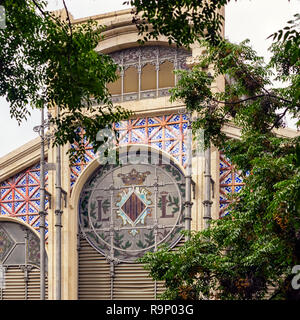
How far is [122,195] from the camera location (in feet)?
83.5

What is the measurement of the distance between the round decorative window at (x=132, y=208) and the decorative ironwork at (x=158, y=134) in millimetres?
473

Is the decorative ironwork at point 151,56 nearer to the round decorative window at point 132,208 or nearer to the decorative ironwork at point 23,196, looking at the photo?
the round decorative window at point 132,208

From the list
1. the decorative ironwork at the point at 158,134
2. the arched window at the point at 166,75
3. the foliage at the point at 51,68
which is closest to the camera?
the foliage at the point at 51,68

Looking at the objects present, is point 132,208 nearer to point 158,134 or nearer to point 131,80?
point 158,134

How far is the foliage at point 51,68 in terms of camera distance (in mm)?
11359

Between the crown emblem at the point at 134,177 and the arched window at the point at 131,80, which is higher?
the arched window at the point at 131,80

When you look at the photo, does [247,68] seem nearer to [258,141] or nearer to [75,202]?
[258,141]

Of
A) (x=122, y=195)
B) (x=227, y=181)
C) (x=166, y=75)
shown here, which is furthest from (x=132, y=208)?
(x=166, y=75)

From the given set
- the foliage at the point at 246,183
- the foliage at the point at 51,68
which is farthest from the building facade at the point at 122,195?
the foliage at the point at 51,68

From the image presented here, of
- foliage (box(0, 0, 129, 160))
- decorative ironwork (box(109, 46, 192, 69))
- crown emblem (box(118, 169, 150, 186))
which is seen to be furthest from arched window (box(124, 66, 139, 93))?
foliage (box(0, 0, 129, 160))

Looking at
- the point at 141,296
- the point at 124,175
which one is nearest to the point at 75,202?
the point at 124,175

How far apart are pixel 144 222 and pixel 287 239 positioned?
546 inches

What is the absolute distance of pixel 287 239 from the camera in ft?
37.0
